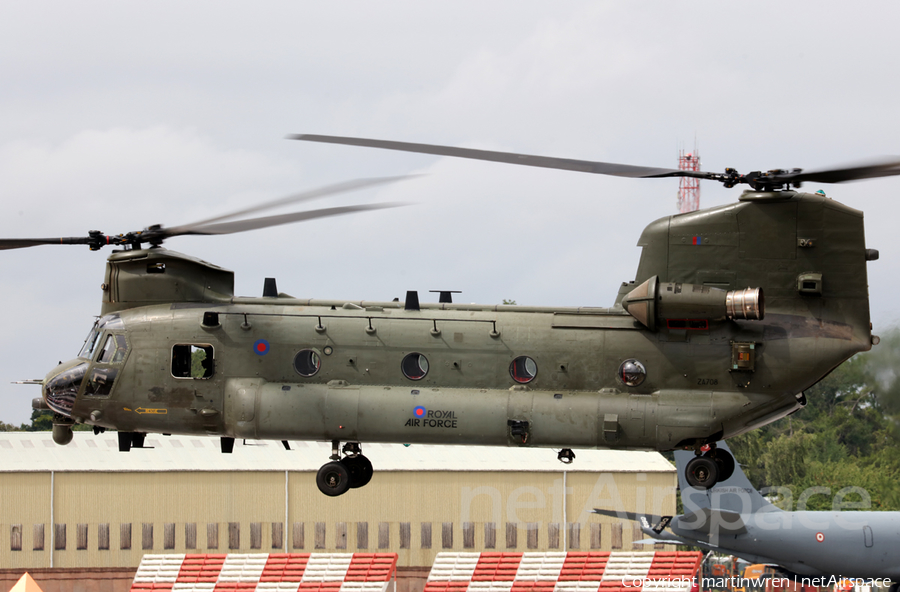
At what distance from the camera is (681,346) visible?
63.3 ft

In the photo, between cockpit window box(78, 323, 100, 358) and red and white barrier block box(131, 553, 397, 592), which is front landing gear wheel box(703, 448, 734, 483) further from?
red and white barrier block box(131, 553, 397, 592)

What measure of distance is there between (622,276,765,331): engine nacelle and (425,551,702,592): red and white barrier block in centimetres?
1861

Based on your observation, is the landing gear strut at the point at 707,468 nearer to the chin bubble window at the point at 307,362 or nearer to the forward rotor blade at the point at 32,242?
the chin bubble window at the point at 307,362

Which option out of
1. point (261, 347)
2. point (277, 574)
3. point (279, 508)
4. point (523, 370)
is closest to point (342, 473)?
point (261, 347)

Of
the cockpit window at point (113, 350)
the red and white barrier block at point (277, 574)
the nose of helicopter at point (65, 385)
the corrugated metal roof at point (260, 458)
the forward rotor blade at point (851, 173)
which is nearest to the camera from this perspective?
the forward rotor blade at point (851, 173)

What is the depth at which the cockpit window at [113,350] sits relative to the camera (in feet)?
68.8

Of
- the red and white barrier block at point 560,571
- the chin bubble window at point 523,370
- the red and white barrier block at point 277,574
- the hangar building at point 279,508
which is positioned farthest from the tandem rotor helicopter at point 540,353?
the hangar building at point 279,508

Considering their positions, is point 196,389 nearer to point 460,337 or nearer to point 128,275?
point 128,275

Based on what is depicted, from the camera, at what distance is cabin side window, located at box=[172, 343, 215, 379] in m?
20.6

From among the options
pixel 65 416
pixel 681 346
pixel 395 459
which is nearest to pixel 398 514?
pixel 395 459

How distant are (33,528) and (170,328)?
27209 millimetres

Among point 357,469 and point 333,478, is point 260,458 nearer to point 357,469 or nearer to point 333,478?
point 357,469

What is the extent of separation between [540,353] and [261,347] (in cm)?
528

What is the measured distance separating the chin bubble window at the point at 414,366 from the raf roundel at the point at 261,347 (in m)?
2.63
